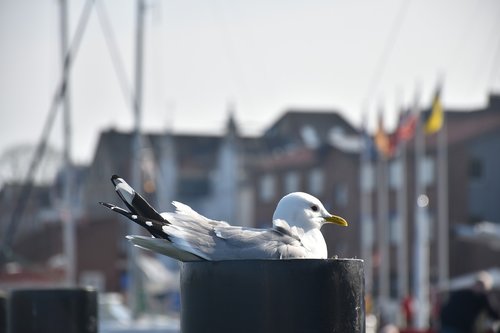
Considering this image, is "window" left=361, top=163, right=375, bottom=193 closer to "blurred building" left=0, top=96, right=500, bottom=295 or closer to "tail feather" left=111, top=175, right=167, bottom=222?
"blurred building" left=0, top=96, right=500, bottom=295

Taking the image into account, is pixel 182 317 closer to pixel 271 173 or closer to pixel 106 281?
pixel 106 281

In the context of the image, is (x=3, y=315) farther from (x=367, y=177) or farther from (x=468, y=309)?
(x=367, y=177)

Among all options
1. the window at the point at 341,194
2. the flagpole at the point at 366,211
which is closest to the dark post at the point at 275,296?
the flagpole at the point at 366,211

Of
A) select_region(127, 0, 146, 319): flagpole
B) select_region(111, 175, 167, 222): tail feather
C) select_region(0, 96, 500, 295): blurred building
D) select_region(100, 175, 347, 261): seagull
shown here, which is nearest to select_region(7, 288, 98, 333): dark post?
select_region(100, 175, 347, 261): seagull

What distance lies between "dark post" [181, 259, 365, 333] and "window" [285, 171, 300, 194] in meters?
70.2

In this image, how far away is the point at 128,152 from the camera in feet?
321

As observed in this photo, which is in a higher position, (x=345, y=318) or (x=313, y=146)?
(x=313, y=146)

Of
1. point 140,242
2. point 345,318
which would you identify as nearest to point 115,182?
point 140,242

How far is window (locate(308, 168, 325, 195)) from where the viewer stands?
71.4m

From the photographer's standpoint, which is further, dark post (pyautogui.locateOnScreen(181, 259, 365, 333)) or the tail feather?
the tail feather

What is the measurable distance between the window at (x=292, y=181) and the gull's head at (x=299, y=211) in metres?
69.1

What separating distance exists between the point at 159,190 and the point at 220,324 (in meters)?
48.0

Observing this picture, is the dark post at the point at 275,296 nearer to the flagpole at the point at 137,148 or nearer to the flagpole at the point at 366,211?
the flagpole at the point at 137,148

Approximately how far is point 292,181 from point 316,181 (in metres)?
3.22
